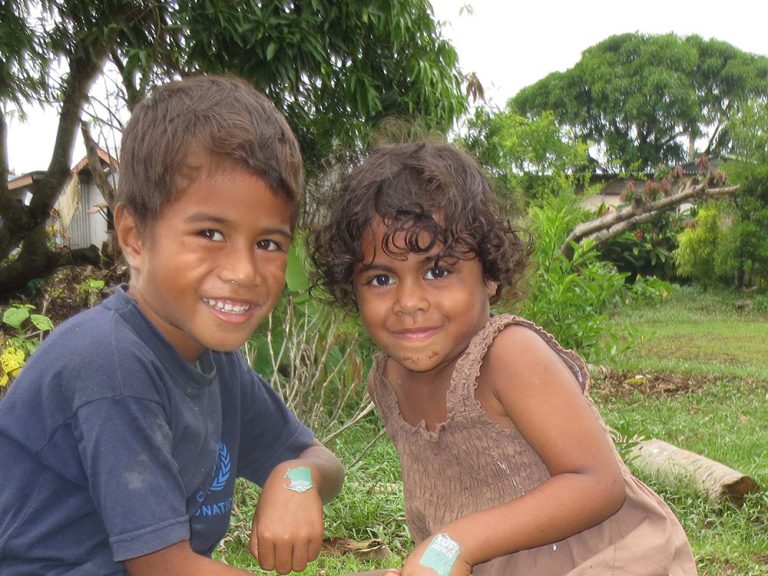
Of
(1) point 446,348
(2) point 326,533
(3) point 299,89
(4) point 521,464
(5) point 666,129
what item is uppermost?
(5) point 666,129

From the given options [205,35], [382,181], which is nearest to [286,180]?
[382,181]

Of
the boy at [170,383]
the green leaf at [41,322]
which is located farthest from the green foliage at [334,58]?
the boy at [170,383]

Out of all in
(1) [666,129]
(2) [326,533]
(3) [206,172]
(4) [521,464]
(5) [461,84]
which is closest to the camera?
(3) [206,172]

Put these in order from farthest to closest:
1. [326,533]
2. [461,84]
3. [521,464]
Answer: [461,84], [326,533], [521,464]

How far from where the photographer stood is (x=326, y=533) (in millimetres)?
3172

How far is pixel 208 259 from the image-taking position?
134cm

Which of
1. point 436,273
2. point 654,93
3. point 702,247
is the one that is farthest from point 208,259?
point 654,93

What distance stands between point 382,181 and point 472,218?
0.20 metres

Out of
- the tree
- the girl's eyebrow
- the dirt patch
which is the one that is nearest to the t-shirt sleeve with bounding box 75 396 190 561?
the girl's eyebrow

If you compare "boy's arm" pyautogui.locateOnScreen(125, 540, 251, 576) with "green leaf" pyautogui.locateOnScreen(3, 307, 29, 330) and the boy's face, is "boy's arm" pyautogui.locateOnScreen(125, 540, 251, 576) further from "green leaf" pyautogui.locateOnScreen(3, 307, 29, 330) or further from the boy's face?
"green leaf" pyautogui.locateOnScreen(3, 307, 29, 330)

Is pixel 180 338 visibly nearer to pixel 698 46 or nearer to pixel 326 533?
pixel 326 533

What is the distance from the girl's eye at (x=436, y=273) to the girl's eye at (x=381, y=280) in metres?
0.08

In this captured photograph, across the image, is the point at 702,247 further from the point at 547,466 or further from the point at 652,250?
the point at 547,466

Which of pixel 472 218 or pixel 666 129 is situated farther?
pixel 666 129
